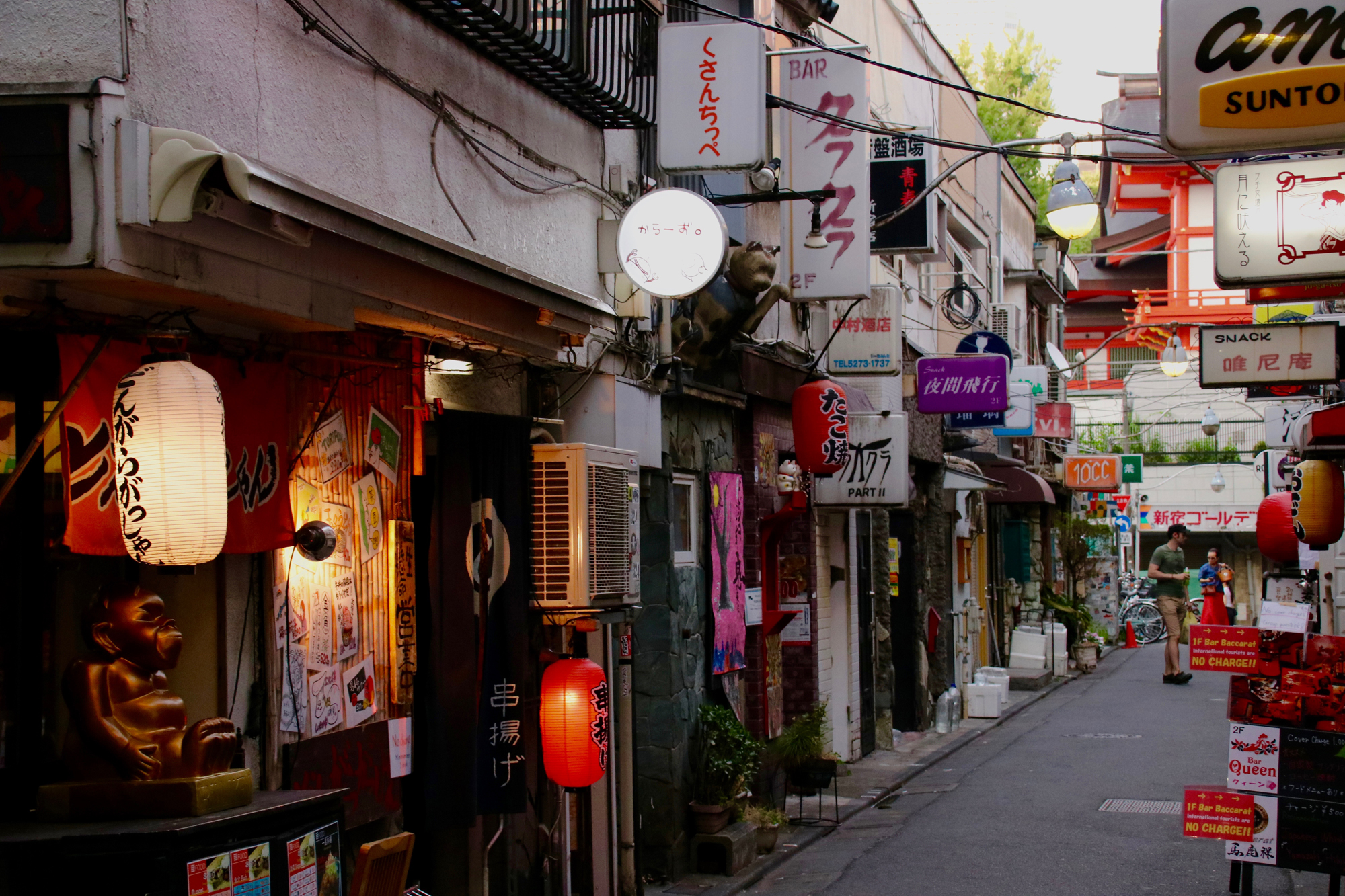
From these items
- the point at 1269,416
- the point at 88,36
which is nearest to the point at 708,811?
the point at 88,36

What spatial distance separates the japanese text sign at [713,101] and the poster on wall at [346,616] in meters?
4.49

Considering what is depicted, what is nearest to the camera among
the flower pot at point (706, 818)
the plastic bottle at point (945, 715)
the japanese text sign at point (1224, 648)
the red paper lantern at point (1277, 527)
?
the japanese text sign at point (1224, 648)

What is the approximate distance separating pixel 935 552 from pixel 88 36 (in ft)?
58.1

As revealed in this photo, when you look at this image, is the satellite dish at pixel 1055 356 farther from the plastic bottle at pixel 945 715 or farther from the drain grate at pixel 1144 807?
the drain grate at pixel 1144 807

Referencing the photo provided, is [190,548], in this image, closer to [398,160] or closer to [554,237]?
[398,160]

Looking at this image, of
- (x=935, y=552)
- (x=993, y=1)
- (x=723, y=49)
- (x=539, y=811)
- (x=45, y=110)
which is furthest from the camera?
(x=993, y=1)

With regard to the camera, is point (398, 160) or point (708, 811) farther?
point (708, 811)

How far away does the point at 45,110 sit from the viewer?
468 centimetres

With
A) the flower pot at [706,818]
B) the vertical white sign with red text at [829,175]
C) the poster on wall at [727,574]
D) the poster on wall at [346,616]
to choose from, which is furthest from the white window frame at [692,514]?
the poster on wall at [346,616]

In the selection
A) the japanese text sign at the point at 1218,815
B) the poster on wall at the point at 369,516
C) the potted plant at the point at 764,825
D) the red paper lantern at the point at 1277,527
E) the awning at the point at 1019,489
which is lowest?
the potted plant at the point at 764,825

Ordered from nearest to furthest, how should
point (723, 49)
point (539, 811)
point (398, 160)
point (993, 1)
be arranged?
point (398, 160) → point (539, 811) → point (723, 49) → point (993, 1)

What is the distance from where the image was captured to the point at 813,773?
41.0ft

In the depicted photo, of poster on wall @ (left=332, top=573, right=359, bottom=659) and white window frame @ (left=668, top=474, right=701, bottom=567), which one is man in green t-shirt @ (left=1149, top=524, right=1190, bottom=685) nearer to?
white window frame @ (left=668, top=474, right=701, bottom=567)

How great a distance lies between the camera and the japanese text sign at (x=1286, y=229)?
861cm
